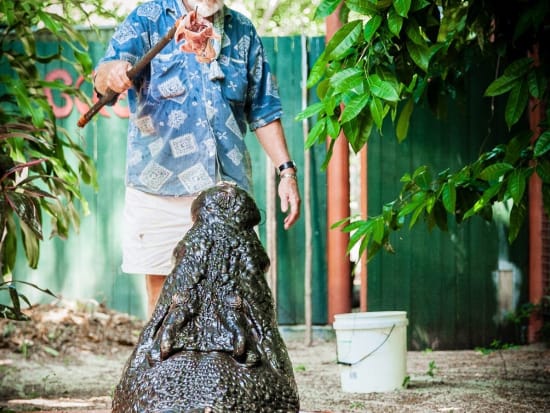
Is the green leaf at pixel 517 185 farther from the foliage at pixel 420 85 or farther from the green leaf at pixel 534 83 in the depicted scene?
the green leaf at pixel 534 83

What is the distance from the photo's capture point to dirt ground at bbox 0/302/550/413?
170 inches

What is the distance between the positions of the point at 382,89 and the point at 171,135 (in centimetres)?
87

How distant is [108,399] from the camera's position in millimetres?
4477

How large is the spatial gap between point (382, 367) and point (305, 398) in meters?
0.51

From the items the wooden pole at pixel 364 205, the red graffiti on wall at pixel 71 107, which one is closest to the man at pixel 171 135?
the wooden pole at pixel 364 205

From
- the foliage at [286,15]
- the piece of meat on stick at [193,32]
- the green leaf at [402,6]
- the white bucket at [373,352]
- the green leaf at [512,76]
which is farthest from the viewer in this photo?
the foliage at [286,15]

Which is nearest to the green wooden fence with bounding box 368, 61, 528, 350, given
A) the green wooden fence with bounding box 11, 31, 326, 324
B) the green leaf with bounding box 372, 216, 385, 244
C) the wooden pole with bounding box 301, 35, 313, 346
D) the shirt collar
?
the wooden pole with bounding box 301, 35, 313, 346

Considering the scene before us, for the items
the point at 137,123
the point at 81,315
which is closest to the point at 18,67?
the point at 137,123

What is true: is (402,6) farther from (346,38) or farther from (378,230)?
(378,230)

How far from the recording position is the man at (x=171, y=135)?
3.01m

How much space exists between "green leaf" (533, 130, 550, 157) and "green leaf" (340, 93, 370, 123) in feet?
2.21

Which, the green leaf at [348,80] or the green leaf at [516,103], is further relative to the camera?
the green leaf at [516,103]

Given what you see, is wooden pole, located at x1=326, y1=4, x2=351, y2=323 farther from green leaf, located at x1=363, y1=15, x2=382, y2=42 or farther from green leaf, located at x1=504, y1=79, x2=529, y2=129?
green leaf, located at x1=363, y1=15, x2=382, y2=42

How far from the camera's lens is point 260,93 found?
3248 mm
